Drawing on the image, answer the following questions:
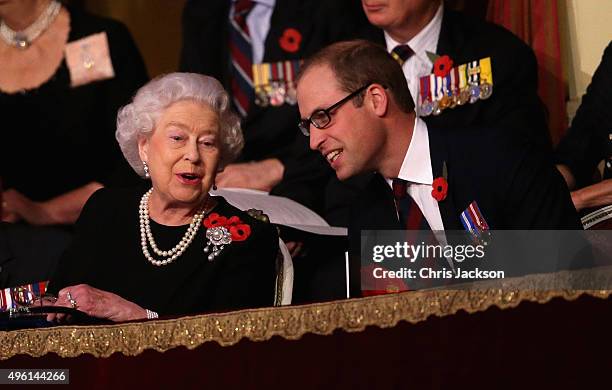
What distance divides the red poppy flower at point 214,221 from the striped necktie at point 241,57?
1176mm

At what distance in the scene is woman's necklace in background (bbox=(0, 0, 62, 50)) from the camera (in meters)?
4.04

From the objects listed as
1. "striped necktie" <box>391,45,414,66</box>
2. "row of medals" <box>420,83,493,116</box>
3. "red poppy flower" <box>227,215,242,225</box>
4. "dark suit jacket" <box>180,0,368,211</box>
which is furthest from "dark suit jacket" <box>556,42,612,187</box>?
"red poppy flower" <box>227,215,242,225</box>

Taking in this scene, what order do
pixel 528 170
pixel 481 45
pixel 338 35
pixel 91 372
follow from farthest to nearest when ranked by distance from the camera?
pixel 338 35, pixel 481 45, pixel 528 170, pixel 91 372

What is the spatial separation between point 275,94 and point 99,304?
1.40m

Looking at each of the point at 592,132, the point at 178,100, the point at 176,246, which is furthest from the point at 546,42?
the point at 176,246

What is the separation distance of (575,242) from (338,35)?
5.10ft

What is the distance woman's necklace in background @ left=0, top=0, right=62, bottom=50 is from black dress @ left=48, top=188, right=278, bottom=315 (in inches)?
52.4

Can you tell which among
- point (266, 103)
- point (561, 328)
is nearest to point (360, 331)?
point (561, 328)

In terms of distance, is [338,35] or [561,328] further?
[338,35]

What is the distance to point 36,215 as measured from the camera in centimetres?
391

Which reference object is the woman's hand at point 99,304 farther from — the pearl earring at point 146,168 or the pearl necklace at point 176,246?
the pearl earring at point 146,168

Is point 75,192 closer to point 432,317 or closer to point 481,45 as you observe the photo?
point 481,45

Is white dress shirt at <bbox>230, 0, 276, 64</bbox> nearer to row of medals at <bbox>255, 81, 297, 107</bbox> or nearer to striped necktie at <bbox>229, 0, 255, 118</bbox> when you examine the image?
striped necktie at <bbox>229, 0, 255, 118</bbox>

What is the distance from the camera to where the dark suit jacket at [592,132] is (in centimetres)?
323
